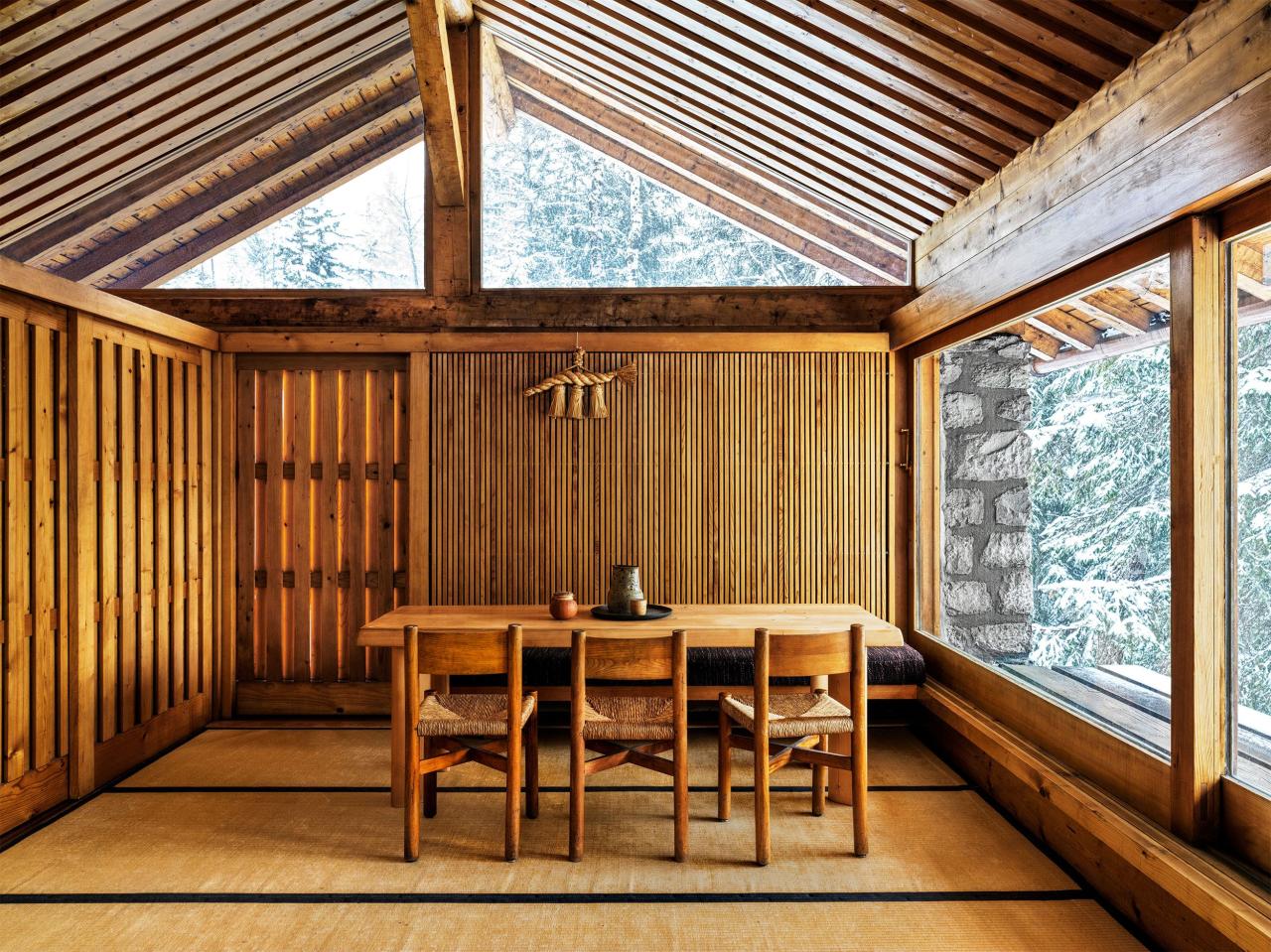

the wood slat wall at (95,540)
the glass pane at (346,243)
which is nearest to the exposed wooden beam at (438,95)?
the glass pane at (346,243)

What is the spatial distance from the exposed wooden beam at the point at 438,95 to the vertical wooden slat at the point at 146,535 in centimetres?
191

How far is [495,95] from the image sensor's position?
5.39m

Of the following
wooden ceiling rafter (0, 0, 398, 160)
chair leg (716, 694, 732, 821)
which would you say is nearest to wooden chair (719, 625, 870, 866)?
chair leg (716, 694, 732, 821)

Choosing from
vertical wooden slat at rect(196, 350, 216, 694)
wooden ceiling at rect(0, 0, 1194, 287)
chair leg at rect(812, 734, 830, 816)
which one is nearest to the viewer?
wooden ceiling at rect(0, 0, 1194, 287)

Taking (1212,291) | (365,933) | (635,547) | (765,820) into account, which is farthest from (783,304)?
(365,933)

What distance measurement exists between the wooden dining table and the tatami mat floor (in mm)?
309

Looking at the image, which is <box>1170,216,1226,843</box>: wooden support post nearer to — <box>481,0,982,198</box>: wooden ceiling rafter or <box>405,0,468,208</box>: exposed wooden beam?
<box>481,0,982,198</box>: wooden ceiling rafter

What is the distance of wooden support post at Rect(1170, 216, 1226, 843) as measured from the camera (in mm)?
2602

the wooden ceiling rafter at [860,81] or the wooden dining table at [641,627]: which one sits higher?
the wooden ceiling rafter at [860,81]

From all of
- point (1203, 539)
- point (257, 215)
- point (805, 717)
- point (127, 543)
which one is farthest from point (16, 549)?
point (1203, 539)

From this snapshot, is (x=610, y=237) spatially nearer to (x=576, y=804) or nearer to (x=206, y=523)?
(x=206, y=523)

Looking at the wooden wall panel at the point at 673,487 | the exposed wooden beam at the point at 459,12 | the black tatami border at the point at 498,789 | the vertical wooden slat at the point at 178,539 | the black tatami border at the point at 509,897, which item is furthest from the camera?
the wooden wall panel at the point at 673,487

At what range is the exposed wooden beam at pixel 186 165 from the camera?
4629mm

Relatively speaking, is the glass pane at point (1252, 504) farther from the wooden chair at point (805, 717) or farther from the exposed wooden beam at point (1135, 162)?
the wooden chair at point (805, 717)
